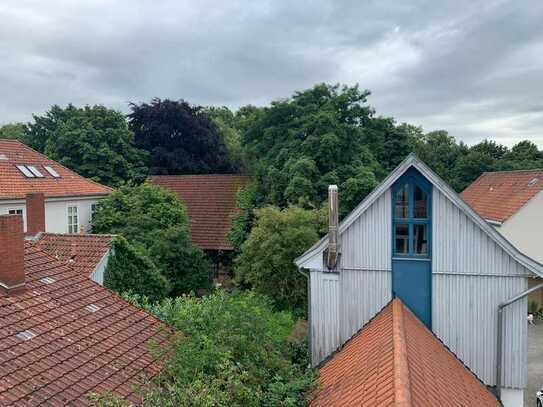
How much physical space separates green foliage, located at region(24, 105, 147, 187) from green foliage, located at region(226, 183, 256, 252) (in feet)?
32.6

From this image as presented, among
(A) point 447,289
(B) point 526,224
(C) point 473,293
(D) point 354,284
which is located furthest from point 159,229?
(B) point 526,224

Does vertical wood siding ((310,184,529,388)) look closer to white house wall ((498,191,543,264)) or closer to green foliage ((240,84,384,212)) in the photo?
green foliage ((240,84,384,212))

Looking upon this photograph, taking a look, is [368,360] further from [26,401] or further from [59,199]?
[59,199]

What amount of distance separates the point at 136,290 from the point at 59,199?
9679mm

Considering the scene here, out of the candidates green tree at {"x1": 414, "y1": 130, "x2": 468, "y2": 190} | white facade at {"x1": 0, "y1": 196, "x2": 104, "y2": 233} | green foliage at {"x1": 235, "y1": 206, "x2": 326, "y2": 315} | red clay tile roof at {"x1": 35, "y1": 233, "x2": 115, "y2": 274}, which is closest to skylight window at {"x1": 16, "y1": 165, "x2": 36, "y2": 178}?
white facade at {"x1": 0, "y1": 196, "x2": 104, "y2": 233}

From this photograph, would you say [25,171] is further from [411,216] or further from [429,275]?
[429,275]

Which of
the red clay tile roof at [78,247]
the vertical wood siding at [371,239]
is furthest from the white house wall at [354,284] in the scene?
the red clay tile roof at [78,247]

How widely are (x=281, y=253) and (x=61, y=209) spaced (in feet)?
44.8

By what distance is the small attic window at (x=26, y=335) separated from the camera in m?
7.37

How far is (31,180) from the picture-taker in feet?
79.6

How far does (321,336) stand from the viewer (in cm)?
1083

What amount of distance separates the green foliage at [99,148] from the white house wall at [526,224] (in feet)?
78.7

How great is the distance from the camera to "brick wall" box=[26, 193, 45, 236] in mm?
18562

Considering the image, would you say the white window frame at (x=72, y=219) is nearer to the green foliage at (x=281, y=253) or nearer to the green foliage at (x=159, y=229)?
the green foliage at (x=159, y=229)
